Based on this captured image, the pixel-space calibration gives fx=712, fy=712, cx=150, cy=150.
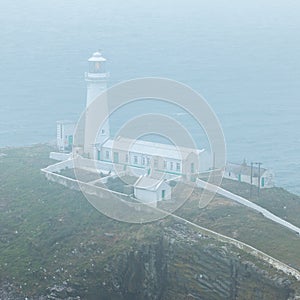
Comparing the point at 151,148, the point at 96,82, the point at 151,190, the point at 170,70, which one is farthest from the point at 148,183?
the point at 170,70

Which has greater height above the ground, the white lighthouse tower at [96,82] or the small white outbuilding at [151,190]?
the white lighthouse tower at [96,82]

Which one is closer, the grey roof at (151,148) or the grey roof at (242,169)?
the grey roof at (242,169)

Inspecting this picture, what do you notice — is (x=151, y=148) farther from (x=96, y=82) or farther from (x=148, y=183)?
(x=96, y=82)

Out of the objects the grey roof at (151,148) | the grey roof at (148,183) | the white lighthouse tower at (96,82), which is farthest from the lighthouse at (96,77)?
the grey roof at (148,183)

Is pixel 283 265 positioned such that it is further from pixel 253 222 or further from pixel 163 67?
pixel 163 67

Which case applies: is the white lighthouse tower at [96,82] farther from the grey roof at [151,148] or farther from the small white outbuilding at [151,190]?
the small white outbuilding at [151,190]

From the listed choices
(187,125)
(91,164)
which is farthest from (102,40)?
(91,164)

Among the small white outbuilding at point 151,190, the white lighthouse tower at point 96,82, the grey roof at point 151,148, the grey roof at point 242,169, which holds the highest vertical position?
the white lighthouse tower at point 96,82
